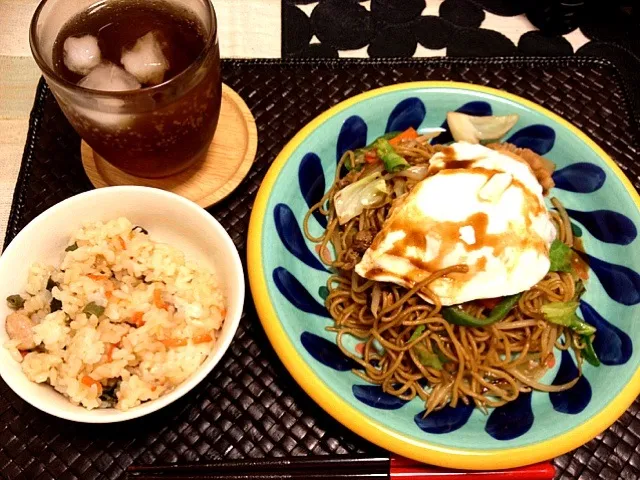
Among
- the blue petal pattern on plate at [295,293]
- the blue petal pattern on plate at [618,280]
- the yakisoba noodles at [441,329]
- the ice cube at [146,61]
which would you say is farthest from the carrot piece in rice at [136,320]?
the blue petal pattern on plate at [618,280]

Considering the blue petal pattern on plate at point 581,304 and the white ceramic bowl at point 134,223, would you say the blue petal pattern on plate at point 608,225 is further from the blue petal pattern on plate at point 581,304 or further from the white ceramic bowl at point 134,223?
the white ceramic bowl at point 134,223

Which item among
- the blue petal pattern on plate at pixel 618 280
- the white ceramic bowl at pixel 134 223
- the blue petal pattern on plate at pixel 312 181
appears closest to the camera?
the white ceramic bowl at pixel 134 223

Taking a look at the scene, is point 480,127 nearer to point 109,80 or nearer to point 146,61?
point 146,61

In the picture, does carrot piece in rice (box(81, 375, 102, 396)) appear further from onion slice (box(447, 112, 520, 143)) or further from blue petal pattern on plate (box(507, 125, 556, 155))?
blue petal pattern on plate (box(507, 125, 556, 155))

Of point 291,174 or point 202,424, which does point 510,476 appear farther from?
point 291,174

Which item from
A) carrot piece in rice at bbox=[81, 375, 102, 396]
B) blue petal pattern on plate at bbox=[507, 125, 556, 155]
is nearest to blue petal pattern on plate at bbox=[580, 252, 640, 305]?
blue petal pattern on plate at bbox=[507, 125, 556, 155]
